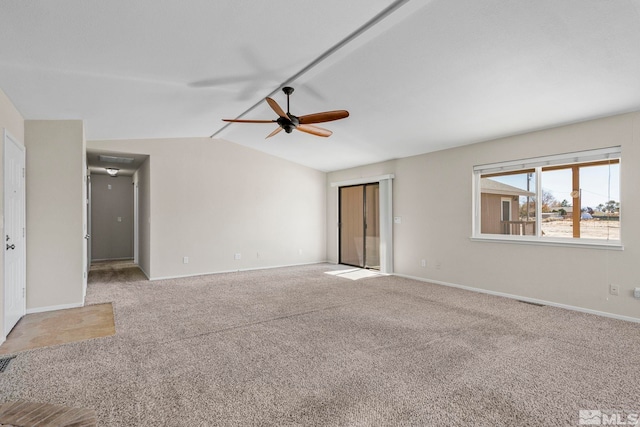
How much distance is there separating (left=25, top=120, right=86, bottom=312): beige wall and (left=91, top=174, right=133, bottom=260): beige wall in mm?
5258

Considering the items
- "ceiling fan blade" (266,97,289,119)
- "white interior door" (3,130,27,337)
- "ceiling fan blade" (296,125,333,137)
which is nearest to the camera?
"white interior door" (3,130,27,337)

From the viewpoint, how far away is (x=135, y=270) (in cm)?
725

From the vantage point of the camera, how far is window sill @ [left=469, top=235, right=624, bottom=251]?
12.7 ft

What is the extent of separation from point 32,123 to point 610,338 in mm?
6796

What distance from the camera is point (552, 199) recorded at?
4.53 meters

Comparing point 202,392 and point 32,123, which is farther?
point 32,123

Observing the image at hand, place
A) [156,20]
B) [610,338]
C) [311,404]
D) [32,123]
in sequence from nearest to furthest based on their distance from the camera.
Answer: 1. [311,404]
2. [156,20]
3. [610,338]
4. [32,123]

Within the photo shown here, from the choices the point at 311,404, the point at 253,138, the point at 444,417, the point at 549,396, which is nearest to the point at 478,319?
the point at 549,396

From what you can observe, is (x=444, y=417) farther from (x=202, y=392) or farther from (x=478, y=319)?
(x=478, y=319)

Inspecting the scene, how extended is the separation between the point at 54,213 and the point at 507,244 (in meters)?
6.19

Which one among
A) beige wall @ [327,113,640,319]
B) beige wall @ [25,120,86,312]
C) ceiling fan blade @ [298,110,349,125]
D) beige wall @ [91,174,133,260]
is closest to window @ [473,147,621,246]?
beige wall @ [327,113,640,319]

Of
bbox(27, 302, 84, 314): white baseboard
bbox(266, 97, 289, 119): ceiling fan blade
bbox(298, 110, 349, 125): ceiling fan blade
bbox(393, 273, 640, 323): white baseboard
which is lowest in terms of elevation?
bbox(393, 273, 640, 323): white baseboard

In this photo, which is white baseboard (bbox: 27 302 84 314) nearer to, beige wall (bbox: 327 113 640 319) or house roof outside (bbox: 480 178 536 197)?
beige wall (bbox: 327 113 640 319)

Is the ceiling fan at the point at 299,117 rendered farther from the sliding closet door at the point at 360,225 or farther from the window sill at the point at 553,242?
the sliding closet door at the point at 360,225
